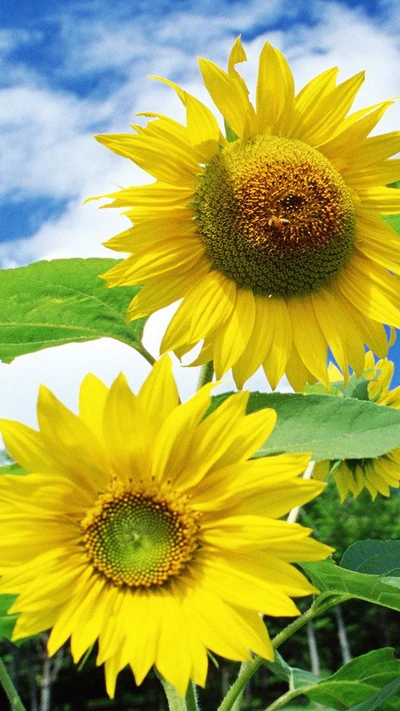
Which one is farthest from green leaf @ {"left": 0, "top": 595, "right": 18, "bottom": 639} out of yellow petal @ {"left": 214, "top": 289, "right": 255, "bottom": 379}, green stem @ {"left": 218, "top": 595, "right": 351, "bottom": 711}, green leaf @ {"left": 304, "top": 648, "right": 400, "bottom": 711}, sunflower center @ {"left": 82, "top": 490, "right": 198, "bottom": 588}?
green leaf @ {"left": 304, "top": 648, "right": 400, "bottom": 711}

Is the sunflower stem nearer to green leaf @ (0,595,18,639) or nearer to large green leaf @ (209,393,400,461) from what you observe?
green leaf @ (0,595,18,639)

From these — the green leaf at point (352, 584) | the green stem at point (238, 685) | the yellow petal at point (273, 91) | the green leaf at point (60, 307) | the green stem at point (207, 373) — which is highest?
the yellow petal at point (273, 91)

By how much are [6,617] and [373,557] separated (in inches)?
30.6

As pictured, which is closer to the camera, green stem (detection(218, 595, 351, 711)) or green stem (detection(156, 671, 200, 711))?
green stem (detection(156, 671, 200, 711))

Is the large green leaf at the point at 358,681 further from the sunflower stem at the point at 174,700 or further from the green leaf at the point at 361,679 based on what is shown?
the sunflower stem at the point at 174,700

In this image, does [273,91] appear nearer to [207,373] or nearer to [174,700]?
[207,373]

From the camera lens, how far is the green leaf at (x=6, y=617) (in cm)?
152

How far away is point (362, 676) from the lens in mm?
1915

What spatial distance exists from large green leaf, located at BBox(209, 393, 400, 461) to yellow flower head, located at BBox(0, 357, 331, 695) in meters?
0.14

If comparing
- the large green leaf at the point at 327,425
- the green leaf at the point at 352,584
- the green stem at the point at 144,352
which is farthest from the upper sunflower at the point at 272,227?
the green leaf at the point at 352,584

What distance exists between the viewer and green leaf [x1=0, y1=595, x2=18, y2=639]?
1.52 meters

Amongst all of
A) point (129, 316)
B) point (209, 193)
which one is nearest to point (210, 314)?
point (129, 316)

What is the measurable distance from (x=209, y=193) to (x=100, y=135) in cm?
26

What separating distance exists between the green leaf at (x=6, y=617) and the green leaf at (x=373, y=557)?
27.9 inches
